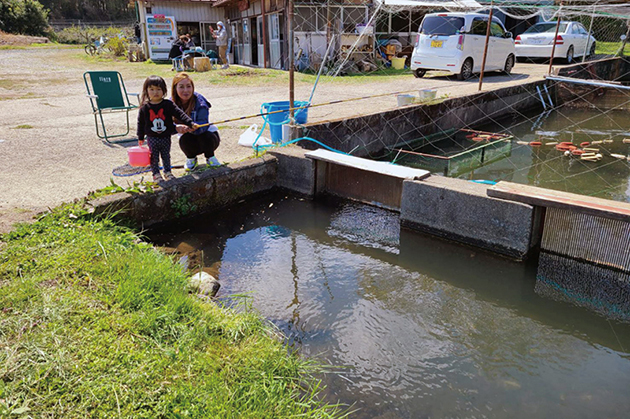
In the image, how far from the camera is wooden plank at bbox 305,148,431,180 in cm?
554

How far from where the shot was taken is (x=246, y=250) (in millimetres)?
4996

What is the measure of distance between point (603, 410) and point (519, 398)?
49 centimetres

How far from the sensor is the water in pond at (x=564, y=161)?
750 centimetres

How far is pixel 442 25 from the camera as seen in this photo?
14.2 meters

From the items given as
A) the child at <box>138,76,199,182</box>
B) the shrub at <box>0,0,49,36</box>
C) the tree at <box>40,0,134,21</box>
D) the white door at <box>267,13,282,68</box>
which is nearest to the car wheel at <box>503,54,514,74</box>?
the white door at <box>267,13,282,68</box>

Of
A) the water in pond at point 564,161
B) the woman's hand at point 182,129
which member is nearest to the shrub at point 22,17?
the water in pond at point 564,161

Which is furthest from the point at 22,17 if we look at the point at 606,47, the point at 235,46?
the point at 606,47

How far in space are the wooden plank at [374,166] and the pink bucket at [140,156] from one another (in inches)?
78.2

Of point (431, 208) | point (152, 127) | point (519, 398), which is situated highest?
point (152, 127)

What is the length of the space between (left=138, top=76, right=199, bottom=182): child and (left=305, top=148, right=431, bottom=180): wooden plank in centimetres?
168

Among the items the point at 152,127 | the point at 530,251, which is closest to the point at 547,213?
the point at 530,251

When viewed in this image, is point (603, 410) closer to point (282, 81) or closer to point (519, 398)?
point (519, 398)

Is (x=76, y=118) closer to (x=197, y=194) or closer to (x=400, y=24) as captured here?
(x=197, y=194)

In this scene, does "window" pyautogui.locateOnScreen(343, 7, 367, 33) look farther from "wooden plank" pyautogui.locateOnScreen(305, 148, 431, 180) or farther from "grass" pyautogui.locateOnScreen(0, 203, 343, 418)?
"grass" pyautogui.locateOnScreen(0, 203, 343, 418)
